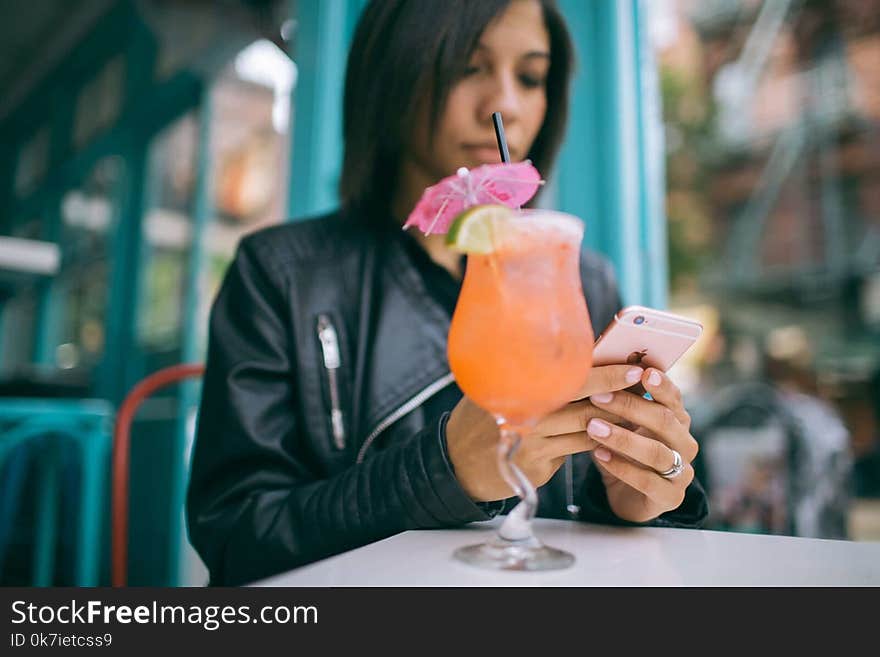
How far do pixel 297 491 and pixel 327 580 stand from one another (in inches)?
14.7

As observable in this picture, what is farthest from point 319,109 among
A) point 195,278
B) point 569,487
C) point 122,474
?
point 569,487

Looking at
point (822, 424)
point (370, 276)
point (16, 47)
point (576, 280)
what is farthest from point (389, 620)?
point (16, 47)

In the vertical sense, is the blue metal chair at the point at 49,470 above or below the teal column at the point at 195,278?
below

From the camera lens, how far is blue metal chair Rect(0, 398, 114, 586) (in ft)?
6.77

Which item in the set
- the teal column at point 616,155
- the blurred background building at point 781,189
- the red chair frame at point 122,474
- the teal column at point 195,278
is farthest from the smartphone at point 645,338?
the blurred background building at point 781,189

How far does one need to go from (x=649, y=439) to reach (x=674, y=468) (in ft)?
0.22

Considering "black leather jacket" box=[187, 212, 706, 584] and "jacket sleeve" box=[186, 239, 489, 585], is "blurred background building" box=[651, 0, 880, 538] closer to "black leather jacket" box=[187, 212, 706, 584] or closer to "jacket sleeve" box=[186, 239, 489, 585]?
"black leather jacket" box=[187, 212, 706, 584]

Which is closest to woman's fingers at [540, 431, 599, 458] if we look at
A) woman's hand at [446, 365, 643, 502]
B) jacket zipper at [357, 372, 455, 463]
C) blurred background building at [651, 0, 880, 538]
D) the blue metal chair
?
woman's hand at [446, 365, 643, 502]

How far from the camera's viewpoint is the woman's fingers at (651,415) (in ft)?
2.27

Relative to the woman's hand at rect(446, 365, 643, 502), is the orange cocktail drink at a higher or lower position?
higher

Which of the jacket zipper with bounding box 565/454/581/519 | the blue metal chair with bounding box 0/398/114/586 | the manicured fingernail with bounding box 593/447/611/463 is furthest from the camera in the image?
the blue metal chair with bounding box 0/398/114/586

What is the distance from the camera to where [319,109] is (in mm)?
2127

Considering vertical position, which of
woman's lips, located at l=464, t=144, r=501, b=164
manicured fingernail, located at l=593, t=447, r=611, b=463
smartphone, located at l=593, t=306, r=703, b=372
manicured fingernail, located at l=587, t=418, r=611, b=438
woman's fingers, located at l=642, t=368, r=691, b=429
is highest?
woman's lips, located at l=464, t=144, r=501, b=164

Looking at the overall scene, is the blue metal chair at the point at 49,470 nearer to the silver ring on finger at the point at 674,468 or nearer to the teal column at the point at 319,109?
the teal column at the point at 319,109
